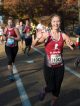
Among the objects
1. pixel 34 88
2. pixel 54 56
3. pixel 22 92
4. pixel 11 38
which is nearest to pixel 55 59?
pixel 54 56

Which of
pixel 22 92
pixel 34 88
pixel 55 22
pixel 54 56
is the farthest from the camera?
pixel 34 88

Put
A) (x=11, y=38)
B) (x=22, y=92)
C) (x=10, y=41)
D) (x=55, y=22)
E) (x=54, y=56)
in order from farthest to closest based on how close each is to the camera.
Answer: (x=10, y=41)
(x=11, y=38)
(x=22, y=92)
(x=54, y=56)
(x=55, y=22)

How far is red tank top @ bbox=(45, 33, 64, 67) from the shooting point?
7629 mm

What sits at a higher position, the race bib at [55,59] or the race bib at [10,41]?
the race bib at [55,59]

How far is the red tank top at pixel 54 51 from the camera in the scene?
7.63 metres

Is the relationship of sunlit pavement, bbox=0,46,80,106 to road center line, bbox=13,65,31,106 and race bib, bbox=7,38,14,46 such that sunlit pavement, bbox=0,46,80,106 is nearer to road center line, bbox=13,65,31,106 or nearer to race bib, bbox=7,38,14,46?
road center line, bbox=13,65,31,106

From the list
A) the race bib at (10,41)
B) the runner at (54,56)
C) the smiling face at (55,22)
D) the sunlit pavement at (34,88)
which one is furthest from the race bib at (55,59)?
the race bib at (10,41)

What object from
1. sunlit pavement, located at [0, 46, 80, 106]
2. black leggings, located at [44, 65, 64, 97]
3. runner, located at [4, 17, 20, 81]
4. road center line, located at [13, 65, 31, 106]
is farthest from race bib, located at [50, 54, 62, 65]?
runner, located at [4, 17, 20, 81]

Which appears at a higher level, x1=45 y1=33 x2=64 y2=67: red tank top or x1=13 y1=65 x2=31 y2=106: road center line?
x1=45 y1=33 x2=64 y2=67: red tank top

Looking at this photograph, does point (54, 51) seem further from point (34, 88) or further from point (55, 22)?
point (34, 88)

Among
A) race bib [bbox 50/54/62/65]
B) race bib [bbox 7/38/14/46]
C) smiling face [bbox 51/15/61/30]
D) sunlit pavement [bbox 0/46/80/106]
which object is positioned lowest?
sunlit pavement [bbox 0/46/80/106]

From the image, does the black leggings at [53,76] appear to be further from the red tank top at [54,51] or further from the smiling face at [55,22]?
the smiling face at [55,22]

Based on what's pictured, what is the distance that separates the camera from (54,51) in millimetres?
7703

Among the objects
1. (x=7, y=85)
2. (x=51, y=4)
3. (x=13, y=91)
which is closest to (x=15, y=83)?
(x=7, y=85)
